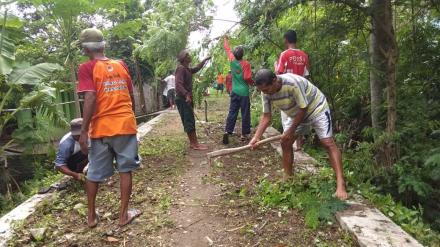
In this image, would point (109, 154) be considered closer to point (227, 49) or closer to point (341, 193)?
point (341, 193)

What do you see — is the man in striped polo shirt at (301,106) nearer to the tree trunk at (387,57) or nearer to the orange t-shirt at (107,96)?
the tree trunk at (387,57)

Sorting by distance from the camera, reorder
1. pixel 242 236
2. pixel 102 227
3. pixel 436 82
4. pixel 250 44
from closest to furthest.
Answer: pixel 242 236 < pixel 102 227 < pixel 436 82 < pixel 250 44

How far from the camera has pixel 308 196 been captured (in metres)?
4.26

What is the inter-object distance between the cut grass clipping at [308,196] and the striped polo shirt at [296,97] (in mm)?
789

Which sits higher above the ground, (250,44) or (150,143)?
(250,44)

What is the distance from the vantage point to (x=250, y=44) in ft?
21.6

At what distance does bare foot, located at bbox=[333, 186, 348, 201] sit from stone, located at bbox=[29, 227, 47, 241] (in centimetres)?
297

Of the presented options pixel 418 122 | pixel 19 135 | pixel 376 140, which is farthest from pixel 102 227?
pixel 19 135

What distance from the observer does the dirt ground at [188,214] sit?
3.73 metres

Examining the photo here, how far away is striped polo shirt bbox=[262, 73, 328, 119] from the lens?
427 cm

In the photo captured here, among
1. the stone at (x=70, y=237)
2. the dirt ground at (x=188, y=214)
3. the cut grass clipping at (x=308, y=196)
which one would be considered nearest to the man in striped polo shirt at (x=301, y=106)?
the cut grass clipping at (x=308, y=196)

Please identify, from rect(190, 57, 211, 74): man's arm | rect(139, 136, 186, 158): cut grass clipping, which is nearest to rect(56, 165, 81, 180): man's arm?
rect(139, 136, 186, 158): cut grass clipping

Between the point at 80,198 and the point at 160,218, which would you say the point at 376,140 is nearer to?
the point at 160,218

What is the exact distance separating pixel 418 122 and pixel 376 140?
0.58m
